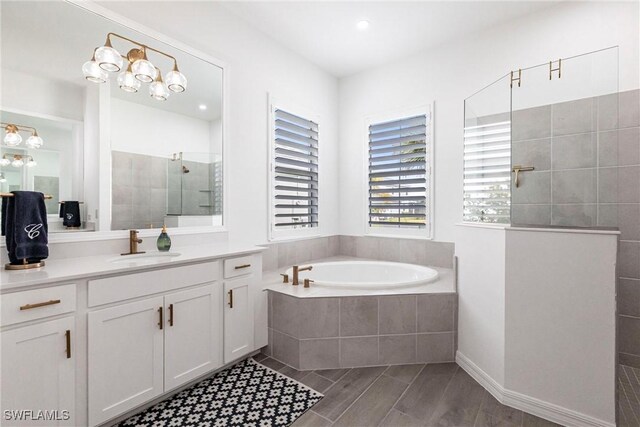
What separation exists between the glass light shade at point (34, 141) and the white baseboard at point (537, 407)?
122 inches

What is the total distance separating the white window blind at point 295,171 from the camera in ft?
10.7

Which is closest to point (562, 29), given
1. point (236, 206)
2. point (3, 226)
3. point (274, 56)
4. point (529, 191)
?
point (529, 191)

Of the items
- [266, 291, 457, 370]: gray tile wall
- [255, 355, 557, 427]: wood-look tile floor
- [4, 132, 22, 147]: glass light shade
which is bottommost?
[255, 355, 557, 427]: wood-look tile floor

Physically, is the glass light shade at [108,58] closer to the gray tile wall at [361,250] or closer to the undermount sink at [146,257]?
the undermount sink at [146,257]

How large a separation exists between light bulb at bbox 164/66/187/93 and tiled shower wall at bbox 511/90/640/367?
7.91 feet

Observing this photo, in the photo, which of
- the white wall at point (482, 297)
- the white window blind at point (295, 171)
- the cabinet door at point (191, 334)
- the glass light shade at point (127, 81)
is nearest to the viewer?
the cabinet door at point (191, 334)

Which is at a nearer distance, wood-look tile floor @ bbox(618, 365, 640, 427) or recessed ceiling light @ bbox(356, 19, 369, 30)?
wood-look tile floor @ bbox(618, 365, 640, 427)

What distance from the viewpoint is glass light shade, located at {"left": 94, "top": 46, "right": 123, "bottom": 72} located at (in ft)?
6.10

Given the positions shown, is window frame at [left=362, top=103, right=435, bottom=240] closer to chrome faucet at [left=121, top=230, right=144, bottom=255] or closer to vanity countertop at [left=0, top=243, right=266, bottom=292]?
vanity countertop at [left=0, top=243, right=266, bottom=292]

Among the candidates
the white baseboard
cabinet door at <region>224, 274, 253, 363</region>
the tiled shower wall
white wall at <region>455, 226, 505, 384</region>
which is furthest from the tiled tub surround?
the tiled shower wall

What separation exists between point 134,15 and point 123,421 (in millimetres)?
2572

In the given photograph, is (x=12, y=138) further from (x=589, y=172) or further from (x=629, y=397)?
(x=629, y=397)

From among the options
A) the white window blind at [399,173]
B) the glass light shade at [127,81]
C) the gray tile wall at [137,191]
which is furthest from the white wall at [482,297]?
the glass light shade at [127,81]

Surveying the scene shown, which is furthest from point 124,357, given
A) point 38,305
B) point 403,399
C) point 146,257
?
point 403,399
